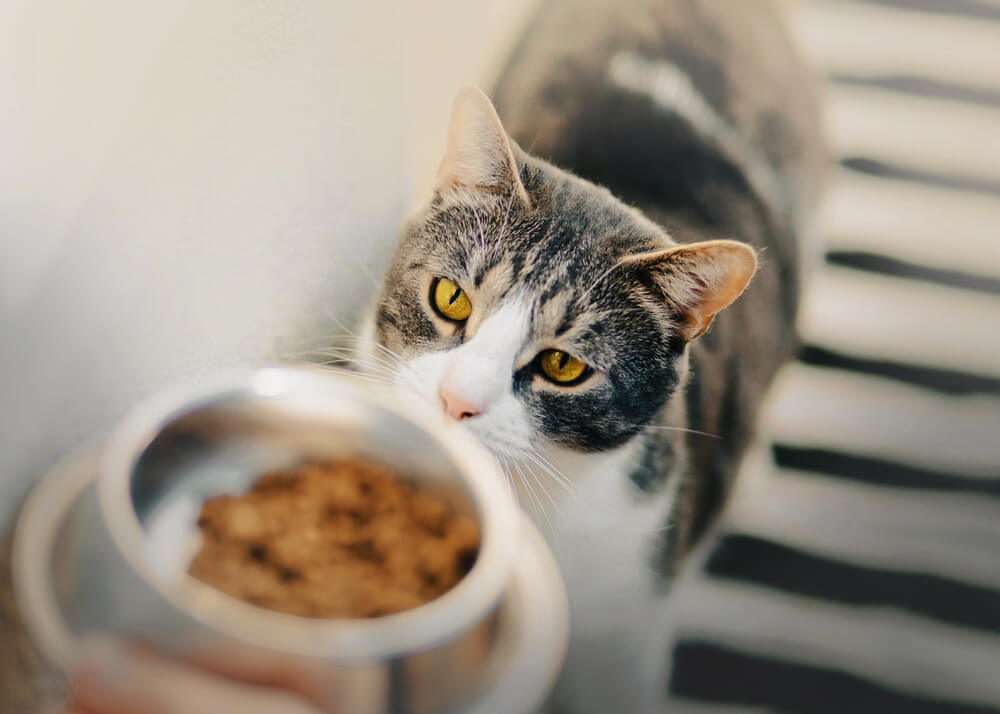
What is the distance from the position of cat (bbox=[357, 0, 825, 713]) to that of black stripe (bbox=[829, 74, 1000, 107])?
4 cm

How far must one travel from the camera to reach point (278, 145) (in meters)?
0.43

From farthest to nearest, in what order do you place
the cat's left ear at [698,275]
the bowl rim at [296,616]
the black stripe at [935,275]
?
the black stripe at [935,275], the cat's left ear at [698,275], the bowl rim at [296,616]

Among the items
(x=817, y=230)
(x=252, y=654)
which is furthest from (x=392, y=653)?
(x=817, y=230)

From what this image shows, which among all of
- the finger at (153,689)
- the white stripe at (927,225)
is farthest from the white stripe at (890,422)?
the finger at (153,689)

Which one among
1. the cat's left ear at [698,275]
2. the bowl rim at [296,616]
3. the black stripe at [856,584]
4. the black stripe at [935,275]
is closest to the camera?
the bowl rim at [296,616]

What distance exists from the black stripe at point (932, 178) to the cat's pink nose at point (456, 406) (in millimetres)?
427

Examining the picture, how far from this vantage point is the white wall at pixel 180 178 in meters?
0.38

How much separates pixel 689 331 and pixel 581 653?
0.69 feet

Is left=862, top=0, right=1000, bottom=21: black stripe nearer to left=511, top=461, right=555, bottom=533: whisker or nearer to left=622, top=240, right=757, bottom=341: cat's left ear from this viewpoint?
left=622, top=240, right=757, bottom=341: cat's left ear

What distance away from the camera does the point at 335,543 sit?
0.37 metres

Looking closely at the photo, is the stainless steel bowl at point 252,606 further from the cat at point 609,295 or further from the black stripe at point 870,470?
the black stripe at point 870,470

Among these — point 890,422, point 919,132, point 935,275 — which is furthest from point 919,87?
point 890,422

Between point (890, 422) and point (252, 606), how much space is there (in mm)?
489

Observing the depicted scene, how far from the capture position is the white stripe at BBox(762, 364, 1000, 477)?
0.59 metres
